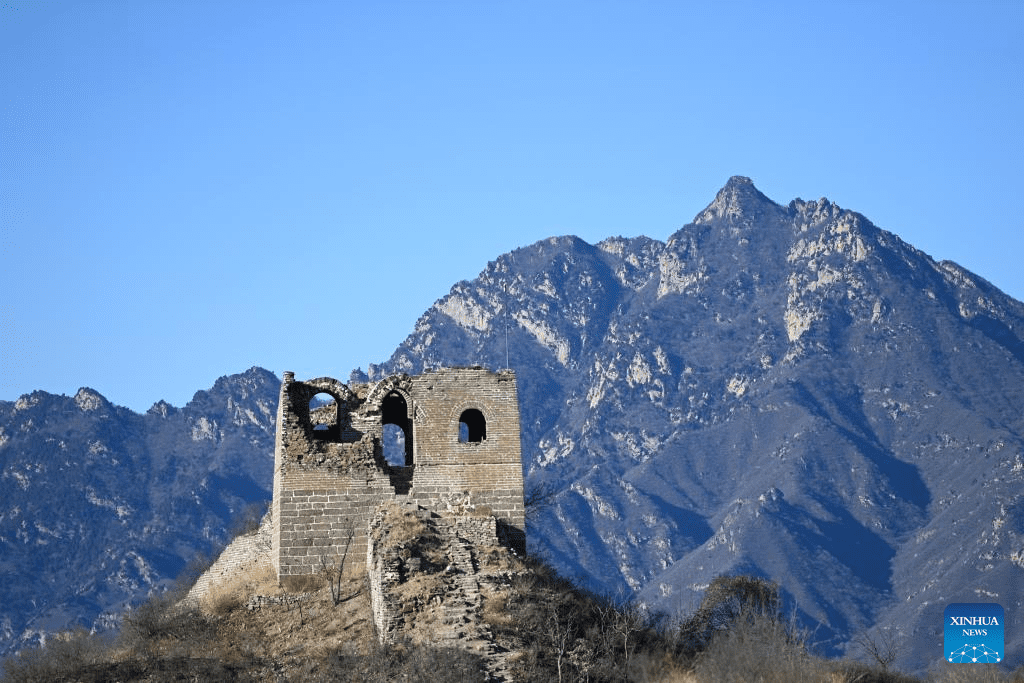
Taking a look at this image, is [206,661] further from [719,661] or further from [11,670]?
[719,661]

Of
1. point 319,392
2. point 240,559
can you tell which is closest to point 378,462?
point 319,392

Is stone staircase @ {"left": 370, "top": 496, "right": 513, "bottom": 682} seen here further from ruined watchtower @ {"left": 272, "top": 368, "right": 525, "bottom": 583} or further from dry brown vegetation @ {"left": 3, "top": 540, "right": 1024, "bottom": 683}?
ruined watchtower @ {"left": 272, "top": 368, "right": 525, "bottom": 583}

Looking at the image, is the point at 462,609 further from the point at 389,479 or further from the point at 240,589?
the point at 240,589

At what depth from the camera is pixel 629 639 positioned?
49406 millimetres

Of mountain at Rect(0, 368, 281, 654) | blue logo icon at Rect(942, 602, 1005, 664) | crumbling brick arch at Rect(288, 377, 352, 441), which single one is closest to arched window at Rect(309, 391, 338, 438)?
crumbling brick arch at Rect(288, 377, 352, 441)

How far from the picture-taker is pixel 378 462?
180 feet

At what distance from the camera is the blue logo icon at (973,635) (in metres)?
44.8

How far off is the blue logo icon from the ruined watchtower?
12.4 meters

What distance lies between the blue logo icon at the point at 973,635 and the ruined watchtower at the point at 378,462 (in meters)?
12.4

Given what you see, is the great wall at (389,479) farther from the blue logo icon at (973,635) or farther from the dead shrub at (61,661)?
the blue logo icon at (973,635)

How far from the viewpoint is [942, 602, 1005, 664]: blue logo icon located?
147 ft

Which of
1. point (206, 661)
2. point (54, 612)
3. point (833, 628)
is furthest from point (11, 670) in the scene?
point (833, 628)

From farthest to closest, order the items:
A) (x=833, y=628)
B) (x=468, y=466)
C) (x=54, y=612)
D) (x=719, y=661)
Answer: (x=833, y=628) < (x=54, y=612) < (x=468, y=466) < (x=719, y=661)

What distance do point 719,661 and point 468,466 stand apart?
1003 cm
